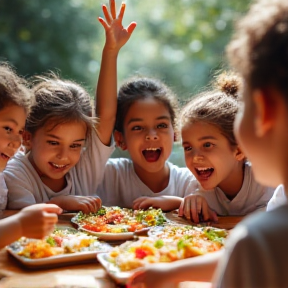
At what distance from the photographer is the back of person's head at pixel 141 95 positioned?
202cm

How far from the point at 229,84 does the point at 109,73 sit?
0.45 m

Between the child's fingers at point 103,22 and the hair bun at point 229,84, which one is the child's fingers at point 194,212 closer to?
the hair bun at point 229,84

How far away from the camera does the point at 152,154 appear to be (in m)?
2.01

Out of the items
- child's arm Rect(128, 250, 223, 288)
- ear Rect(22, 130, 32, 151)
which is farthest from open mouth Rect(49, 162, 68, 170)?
child's arm Rect(128, 250, 223, 288)

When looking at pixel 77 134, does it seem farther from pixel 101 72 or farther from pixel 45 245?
pixel 45 245

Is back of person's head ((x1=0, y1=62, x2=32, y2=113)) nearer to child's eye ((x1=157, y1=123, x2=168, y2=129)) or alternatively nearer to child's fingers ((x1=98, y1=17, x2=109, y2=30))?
child's fingers ((x1=98, y1=17, x2=109, y2=30))

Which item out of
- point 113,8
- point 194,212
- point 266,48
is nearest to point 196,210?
point 194,212

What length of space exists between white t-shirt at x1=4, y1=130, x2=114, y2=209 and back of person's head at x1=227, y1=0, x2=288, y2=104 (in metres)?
1.15

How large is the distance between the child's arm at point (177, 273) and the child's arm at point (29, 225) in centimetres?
29

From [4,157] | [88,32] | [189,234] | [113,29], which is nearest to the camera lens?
[189,234]

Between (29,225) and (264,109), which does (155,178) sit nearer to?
(29,225)

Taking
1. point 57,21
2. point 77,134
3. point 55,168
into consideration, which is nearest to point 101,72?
point 77,134

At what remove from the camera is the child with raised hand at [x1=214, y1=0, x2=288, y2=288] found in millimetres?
703

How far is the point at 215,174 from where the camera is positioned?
180cm
